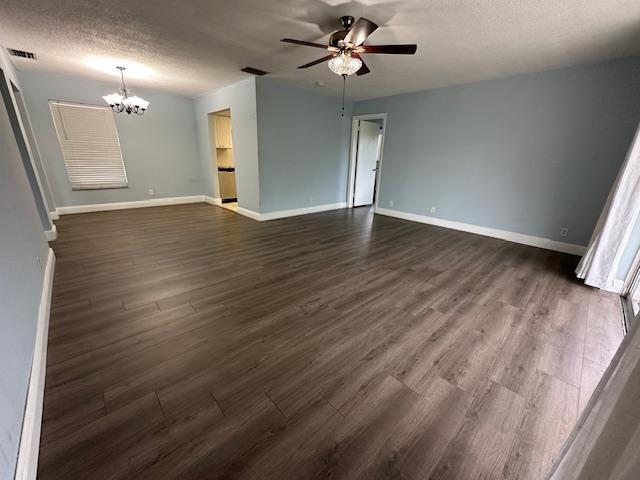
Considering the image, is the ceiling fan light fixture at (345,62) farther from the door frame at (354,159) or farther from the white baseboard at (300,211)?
the door frame at (354,159)

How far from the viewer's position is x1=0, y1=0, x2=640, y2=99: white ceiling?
223cm

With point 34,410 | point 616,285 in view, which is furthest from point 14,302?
point 616,285

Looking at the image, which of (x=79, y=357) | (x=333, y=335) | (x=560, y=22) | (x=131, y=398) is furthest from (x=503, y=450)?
(x=560, y=22)

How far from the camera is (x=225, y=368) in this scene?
161 cm

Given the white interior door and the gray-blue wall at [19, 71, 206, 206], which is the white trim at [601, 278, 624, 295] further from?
the gray-blue wall at [19, 71, 206, 206]

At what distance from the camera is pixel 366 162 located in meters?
6.81

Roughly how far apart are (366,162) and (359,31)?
4689 mm

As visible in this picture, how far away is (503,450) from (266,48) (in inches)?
166

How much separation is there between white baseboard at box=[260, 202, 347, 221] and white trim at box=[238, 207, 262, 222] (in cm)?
7

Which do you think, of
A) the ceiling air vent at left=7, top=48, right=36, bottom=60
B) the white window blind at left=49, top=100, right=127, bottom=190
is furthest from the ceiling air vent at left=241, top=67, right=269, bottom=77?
the white window blind at left=49, top=100, right=127, bottom=190

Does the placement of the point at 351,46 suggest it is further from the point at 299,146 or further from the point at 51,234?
the point at 51,234

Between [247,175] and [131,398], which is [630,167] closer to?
[131,398]

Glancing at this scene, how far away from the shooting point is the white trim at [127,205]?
5219 mm

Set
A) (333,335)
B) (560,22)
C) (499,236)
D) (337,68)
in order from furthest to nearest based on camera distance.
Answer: (499,236), (337,68), (560,22), (333,335)
